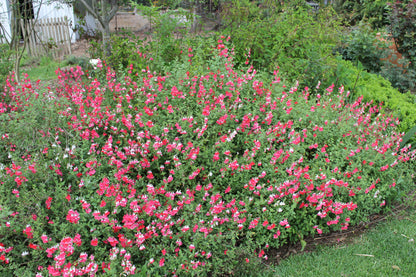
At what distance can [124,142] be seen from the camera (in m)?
3.30

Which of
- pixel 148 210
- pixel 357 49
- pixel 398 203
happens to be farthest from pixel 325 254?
pixel 357 49

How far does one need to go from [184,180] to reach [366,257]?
1650 millimetres

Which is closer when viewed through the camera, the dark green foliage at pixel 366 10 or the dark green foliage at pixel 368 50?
the dark green foliage at pixel 368 50

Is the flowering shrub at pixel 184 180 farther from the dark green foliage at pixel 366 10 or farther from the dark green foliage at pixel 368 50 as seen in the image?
the dark green foliage at pixel 366 10

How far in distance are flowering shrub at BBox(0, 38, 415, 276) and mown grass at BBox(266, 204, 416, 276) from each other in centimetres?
19

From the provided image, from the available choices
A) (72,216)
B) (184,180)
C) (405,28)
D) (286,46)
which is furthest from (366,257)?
(405,28)

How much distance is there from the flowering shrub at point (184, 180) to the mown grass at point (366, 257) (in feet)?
0.64

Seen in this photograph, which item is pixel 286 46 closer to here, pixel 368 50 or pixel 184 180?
pixel 368 50

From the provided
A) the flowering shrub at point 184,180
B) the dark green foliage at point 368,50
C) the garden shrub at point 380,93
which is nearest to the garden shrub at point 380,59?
the dark green foliage at point 368,50

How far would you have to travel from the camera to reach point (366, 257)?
9.37ft

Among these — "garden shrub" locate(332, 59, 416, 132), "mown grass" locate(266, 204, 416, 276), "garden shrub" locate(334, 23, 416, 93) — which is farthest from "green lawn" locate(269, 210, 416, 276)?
"garden shrub" locate(334, 23, 416, 93)

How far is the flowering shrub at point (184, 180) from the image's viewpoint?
2.42m

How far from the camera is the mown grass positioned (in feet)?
8.85

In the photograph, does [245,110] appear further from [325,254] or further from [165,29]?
[165,29]
